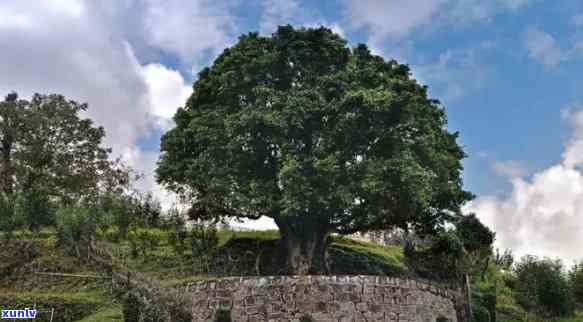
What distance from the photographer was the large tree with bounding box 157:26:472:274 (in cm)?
2262

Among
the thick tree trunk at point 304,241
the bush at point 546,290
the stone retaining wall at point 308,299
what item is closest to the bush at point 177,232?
the thick tree trunk at point 304,241

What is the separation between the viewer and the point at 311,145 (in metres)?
24.7

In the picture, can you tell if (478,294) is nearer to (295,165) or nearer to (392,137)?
(392,137)

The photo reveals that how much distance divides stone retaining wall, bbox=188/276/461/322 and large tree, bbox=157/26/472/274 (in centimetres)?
296

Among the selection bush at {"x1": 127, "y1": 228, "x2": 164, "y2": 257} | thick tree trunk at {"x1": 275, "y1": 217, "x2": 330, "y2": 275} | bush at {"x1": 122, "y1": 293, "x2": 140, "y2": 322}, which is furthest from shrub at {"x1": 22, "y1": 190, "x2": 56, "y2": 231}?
bush at {"x1": 122, "y1": 293, "x2": 140, "y2": 322}

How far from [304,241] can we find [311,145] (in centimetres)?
431

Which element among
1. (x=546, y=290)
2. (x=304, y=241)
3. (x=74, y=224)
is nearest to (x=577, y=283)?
(x=546, y=290)

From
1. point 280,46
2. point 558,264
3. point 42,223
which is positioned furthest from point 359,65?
point 42,223

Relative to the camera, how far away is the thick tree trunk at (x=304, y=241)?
25.3 meters

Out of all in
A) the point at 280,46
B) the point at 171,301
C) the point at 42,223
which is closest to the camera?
the point at 171,301

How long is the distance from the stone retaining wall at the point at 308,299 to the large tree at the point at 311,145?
2957 millimetres

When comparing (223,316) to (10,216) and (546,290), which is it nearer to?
(10,216)

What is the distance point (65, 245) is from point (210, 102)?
9.93 meters

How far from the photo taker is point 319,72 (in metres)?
25.9
